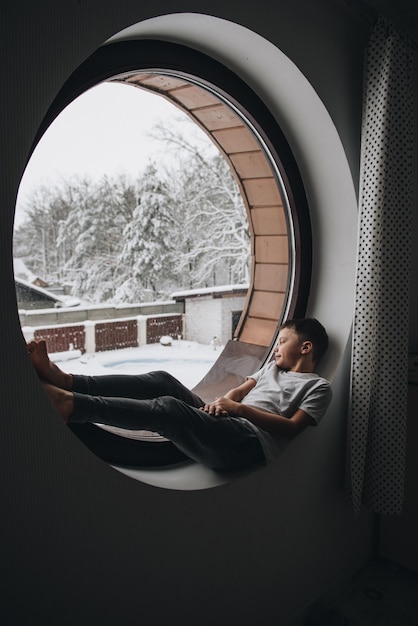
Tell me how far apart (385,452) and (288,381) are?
46 centimetres

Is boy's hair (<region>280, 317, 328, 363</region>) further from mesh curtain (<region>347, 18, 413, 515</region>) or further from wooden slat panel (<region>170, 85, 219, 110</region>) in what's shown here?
wooden slat panel (<region>170, 85, 219, 110</region>)

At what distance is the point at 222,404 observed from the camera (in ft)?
4.92

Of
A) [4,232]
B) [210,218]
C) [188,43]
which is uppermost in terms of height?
[188,43]

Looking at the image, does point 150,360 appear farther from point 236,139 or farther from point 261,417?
point 236,139

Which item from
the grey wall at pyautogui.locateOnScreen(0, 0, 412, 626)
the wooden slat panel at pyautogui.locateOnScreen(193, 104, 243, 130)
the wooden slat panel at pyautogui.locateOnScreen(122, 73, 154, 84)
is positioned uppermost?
the wooden slat panel at pyautogui.locateOnScreen(122, 73, 154, 84)

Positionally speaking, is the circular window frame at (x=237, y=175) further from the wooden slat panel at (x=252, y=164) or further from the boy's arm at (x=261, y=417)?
the boy's arm at (x=261, y=417)

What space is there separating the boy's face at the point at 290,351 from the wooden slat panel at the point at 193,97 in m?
0.85

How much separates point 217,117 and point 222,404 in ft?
3.49

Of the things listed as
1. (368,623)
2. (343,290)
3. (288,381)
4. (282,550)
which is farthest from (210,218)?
(368,623)

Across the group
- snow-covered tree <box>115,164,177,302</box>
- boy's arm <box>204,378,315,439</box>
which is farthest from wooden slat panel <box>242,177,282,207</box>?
boy's arm <box>204,378,315,439</box>

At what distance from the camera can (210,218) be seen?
189 cm

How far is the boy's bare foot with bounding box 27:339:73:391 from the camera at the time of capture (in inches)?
43.9

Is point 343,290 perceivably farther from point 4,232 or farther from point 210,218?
point 4,232

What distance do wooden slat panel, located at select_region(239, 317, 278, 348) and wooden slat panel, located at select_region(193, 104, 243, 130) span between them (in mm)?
784
